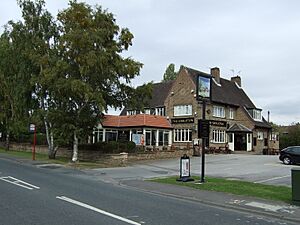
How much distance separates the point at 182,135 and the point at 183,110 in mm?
3359

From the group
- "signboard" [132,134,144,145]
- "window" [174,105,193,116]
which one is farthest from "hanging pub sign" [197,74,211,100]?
"window" [174,105,193,116]

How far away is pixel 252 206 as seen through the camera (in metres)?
11.6

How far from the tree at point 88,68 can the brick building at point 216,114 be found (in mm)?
19428

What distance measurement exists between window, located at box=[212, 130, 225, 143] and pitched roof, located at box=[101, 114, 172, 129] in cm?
589

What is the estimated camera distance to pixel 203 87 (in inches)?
698

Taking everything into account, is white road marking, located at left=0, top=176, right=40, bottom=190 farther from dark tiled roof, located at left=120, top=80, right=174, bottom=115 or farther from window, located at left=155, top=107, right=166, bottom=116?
dark tiled roof, located at left=120, top=80, right=174, bottom=115

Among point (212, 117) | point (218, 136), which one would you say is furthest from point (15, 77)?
point (218, 136)

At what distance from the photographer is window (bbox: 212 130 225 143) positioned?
159ft

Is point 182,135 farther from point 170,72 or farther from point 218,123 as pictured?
point 170,72

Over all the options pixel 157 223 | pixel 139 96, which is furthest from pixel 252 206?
pixel 139 96

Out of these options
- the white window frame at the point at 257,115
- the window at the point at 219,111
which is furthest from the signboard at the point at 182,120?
the white window frame at the point at 257,115

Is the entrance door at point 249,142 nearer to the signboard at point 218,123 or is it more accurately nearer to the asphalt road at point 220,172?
the signboard at point 218,123

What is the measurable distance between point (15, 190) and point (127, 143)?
20171mm

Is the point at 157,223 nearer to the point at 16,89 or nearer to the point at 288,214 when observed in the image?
the point at 288,214
